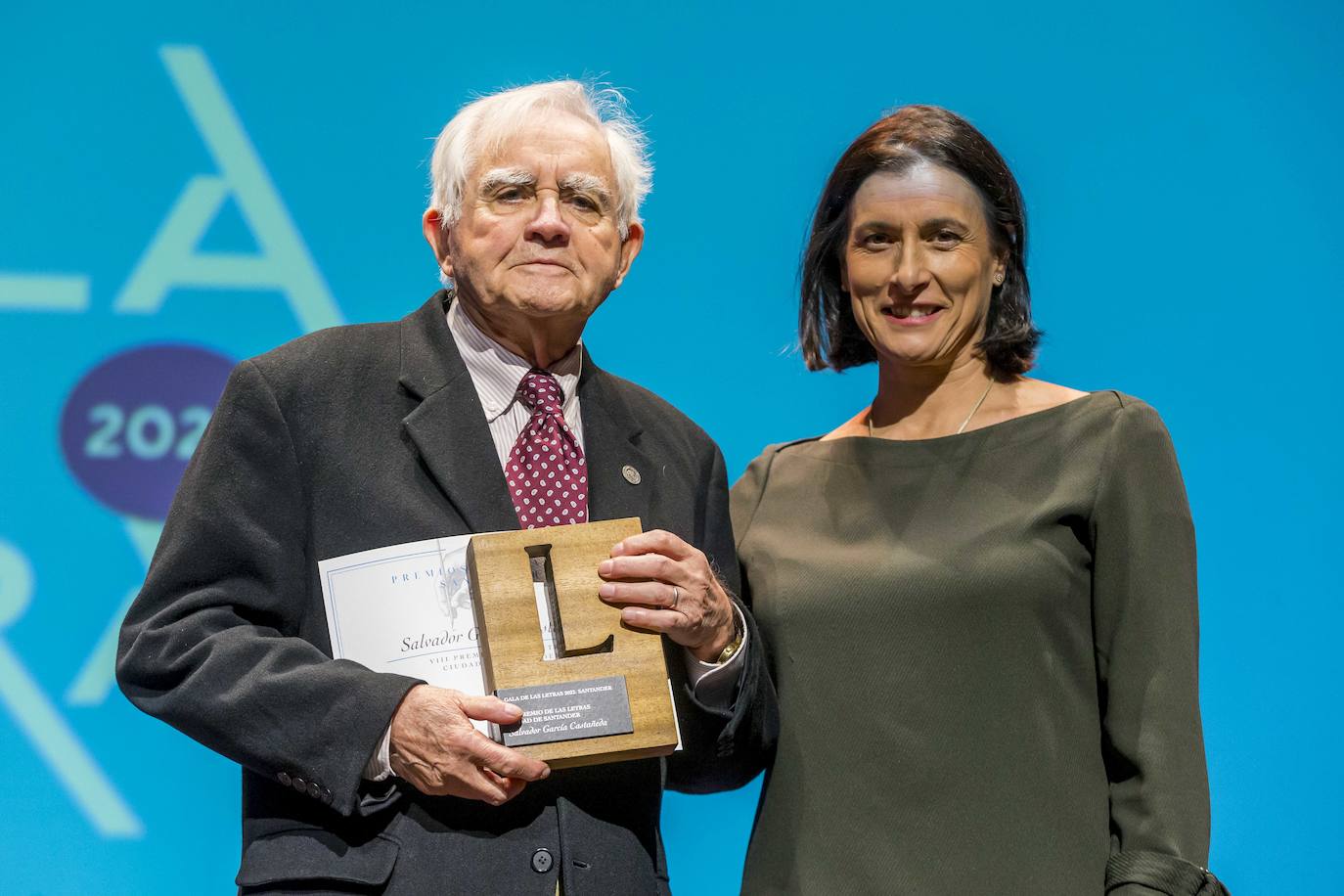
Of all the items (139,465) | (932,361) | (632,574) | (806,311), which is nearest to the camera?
(632,574)

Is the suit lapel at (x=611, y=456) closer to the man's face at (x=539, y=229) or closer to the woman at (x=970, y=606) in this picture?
the man's face at (x=539, y=229)

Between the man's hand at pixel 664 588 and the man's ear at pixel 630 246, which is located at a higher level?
the man's ear at pixel 630 246

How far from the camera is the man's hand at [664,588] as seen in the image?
158 centimetres

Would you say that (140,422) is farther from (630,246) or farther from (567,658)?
(567,658)

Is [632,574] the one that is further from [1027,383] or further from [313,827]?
[1027,383]

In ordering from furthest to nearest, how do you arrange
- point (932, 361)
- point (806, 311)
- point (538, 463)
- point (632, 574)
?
point (806, 311) < point (932, 361) < point (538, 463) < point (632, 574)

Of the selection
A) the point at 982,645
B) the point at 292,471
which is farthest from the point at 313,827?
the point at 982,645

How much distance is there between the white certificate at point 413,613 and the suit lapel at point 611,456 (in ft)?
0.85

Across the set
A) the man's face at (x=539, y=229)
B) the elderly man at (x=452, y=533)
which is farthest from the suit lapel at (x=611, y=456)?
the man's face at (x=539, y=229)

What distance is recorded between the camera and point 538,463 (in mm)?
1796

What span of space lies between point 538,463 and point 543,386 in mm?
118

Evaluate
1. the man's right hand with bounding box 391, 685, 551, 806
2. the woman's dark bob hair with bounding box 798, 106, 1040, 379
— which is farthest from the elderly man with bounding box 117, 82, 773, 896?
the woman's dark bob hair with bounding box 798, 106, 1040, 379

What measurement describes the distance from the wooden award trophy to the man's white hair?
55 cm

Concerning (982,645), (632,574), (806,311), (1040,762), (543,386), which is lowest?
(1040,762)
